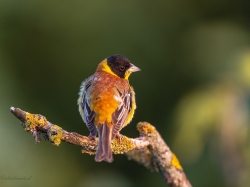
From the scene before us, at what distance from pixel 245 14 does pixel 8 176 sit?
4.39 meters

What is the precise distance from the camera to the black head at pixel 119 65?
→ 6.10 m

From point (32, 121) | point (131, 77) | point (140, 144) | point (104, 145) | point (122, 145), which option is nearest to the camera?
point (32, 121)

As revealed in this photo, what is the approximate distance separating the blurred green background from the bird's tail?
203 centimetres

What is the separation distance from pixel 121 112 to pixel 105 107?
0.18 metres

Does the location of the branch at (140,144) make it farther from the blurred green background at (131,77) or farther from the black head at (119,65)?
the blurred green background at (131,77)

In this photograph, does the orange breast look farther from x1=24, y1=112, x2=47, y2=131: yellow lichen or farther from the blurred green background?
the blurred green background

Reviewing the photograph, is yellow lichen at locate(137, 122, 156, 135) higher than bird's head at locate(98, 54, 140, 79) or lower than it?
lower

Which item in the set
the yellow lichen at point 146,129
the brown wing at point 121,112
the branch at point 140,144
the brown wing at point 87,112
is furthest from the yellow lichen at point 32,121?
the yellow lichen at point 146,129

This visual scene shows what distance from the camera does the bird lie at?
4.71 metres

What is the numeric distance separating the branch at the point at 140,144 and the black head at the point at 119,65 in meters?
0.99

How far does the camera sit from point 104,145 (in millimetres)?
4594

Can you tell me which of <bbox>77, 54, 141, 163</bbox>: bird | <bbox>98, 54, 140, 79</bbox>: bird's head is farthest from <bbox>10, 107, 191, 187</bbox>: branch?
<bbox>98, 54, 140, 79</bbox>: bird's head

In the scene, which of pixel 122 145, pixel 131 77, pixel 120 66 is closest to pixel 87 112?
pixel 122 145

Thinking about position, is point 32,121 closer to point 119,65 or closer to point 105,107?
point 105,107
